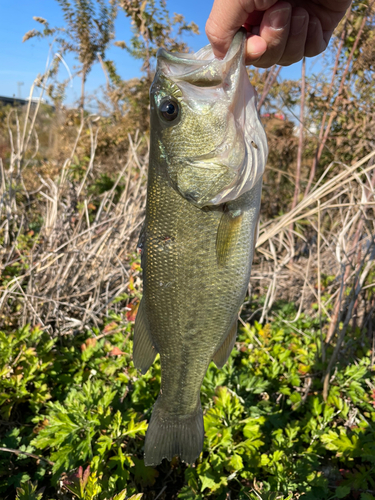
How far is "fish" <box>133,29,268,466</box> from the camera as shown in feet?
4.71

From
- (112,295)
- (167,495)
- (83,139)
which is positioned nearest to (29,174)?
(83,139)

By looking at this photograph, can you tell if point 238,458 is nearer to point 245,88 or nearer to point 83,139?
point 245,88

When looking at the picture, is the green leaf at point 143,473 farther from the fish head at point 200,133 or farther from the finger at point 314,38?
the finger at point 314,38

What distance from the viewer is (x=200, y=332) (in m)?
1.58

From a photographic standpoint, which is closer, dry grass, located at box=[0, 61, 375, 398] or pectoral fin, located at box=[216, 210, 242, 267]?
pectoral fin, located at box=[216, 210, 242, 267]

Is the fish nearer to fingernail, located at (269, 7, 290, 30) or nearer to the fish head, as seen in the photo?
the fish head

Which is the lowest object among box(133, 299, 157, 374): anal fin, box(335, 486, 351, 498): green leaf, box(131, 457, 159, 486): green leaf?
box(131, 457, 159, 486): green leaf

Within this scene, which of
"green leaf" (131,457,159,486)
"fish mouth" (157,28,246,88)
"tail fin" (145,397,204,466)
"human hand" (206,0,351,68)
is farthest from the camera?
"green leaf" (131,457,159,486)

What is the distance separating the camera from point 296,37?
1.79m

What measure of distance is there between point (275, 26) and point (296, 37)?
28 centimetres

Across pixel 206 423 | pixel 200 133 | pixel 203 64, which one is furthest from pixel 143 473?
pixel 203 64

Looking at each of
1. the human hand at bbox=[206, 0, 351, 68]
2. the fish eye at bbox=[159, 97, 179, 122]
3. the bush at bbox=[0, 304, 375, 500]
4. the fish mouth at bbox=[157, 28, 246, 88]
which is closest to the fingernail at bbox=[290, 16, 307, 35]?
the human hand at bbox=[206, 0, 351, 68]

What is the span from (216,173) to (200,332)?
0.74 meters

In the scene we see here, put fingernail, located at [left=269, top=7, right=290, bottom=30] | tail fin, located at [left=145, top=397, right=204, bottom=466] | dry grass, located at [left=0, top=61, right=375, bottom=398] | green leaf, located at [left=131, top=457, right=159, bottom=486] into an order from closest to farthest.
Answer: fingernail, located at [left=269, top=7, right=290, bottom=30] → tail fin, located at [left=145, top=397, right=204, bottom=466] → green leaf, located at [left=131, top=457, right=159, bottom=486] → dry grass, located at [left=0, top=61, right=375, bottom=398]
